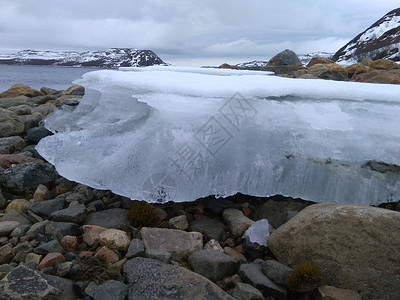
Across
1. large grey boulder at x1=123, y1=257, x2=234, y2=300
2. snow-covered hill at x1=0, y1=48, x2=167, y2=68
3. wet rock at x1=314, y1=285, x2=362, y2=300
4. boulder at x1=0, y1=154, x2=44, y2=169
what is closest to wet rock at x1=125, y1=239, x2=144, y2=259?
large grey boulder at x1=123, y1=257, x2=234, y2=300

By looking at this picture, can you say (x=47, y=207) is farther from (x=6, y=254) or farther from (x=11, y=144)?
(x=11, y=144)

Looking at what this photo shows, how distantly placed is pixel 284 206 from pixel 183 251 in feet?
4.10

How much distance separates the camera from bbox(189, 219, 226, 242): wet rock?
3109 millimetres

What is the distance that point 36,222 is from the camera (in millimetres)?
3246

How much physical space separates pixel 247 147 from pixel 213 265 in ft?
4.31

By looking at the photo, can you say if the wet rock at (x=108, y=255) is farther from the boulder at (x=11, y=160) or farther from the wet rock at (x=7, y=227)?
the boulder at (x=11, y=160)

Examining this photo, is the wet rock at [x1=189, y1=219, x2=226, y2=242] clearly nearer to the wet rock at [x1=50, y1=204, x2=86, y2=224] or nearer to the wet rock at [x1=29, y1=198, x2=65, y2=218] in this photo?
the wet rock at [x1=50, y1=204, x2=86, y2=224]

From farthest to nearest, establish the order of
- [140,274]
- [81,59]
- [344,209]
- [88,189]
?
1. [81,59]
2. [88,189]
3. [344,209]
4. [140,274]

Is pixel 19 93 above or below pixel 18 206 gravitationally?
above

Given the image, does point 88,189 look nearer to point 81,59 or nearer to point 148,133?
point 148,133

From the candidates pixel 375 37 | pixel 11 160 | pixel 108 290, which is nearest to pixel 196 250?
pixel 108 290

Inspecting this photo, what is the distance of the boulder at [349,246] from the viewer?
2461mm

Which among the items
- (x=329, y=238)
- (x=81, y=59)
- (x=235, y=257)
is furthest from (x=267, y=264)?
(x=81, y=59)

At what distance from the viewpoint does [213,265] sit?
2.60 m
